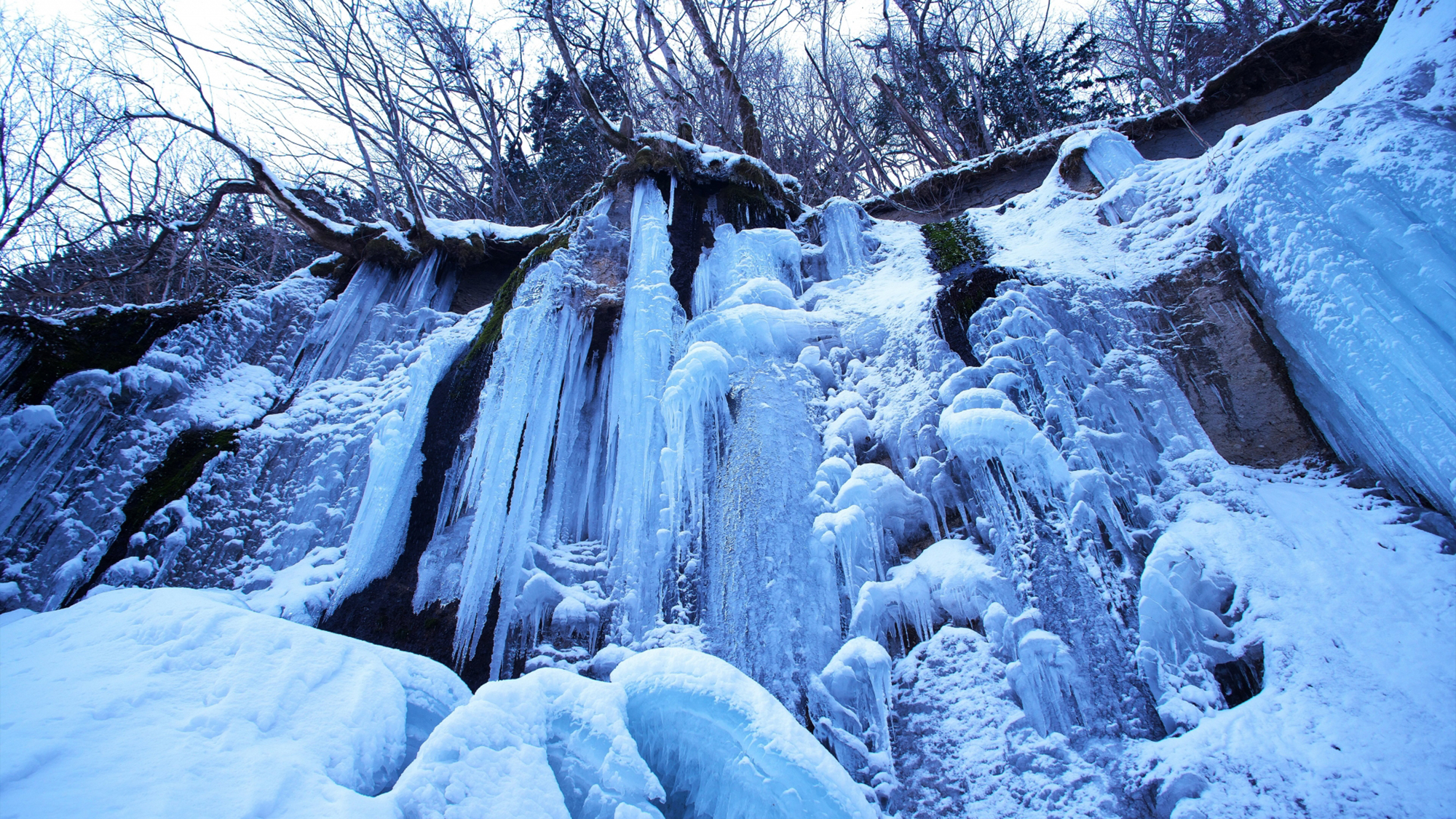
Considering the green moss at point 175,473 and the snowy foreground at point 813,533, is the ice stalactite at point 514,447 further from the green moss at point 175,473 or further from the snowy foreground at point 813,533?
the green moss at point 175,473

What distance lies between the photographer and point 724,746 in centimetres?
208

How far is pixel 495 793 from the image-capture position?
5.69ft

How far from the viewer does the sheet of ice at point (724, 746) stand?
6.43 feet

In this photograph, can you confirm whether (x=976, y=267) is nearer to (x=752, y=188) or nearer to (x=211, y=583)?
(x=752, y=188)

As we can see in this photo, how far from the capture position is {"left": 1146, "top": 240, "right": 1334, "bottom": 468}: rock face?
3.25 m

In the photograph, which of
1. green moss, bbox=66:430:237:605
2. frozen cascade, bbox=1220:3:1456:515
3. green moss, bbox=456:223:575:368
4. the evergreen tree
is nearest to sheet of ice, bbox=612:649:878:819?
frozen cascade, bbox=1220:3:1456:515

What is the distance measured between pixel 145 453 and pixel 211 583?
1.35 metres

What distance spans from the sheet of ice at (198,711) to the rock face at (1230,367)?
409 centimetres

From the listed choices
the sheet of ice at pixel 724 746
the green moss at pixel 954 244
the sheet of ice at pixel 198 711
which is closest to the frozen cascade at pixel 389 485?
the sheet of ice at pixel 198 711

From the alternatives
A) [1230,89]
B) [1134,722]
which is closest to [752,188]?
[1230,89]

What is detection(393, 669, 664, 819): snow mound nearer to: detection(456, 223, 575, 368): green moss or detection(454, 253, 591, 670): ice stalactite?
detection(454, 253, 591, 670): ice stalactite

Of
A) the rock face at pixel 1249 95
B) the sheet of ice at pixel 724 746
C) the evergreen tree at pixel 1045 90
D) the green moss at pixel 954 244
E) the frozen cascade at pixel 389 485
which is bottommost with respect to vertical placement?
the sheet of ice at pixel 724 746

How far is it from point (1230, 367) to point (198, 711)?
489 cm


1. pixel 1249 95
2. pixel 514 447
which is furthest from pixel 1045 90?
pixel 514 447
